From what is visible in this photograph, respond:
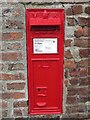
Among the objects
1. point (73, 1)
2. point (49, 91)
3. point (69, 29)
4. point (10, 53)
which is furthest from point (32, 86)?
point (73, 1)

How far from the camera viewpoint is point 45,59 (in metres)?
2.69

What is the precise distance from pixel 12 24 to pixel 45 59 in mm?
428

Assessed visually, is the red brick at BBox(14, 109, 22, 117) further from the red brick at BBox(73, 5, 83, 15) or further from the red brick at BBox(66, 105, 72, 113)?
the red brick at BBox(73, 5, 83, 15)

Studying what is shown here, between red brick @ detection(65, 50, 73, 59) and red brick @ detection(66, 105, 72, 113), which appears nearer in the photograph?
red brick @ detection(65, 50, 73, 59)

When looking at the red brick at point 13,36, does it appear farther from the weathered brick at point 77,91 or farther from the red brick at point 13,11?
the weathered brick at point 77,91

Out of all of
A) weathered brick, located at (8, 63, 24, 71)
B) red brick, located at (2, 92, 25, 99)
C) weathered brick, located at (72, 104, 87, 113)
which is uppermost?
weathered brick, located at (8, 63, 24, 71)

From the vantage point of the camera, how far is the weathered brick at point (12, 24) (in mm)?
2615

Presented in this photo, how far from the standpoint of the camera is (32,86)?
9.11 feet

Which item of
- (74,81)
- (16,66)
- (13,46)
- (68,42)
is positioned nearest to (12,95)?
(16,66)

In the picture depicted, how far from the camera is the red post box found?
102 inches

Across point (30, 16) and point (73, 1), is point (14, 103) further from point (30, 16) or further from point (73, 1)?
point (73, 1)

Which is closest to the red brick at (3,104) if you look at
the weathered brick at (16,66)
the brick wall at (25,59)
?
the brick wall at (25,59)

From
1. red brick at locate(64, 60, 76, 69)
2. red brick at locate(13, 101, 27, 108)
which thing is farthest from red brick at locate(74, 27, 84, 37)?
red brick at locate(13, 101, 27, 108)

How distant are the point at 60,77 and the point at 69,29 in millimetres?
453
